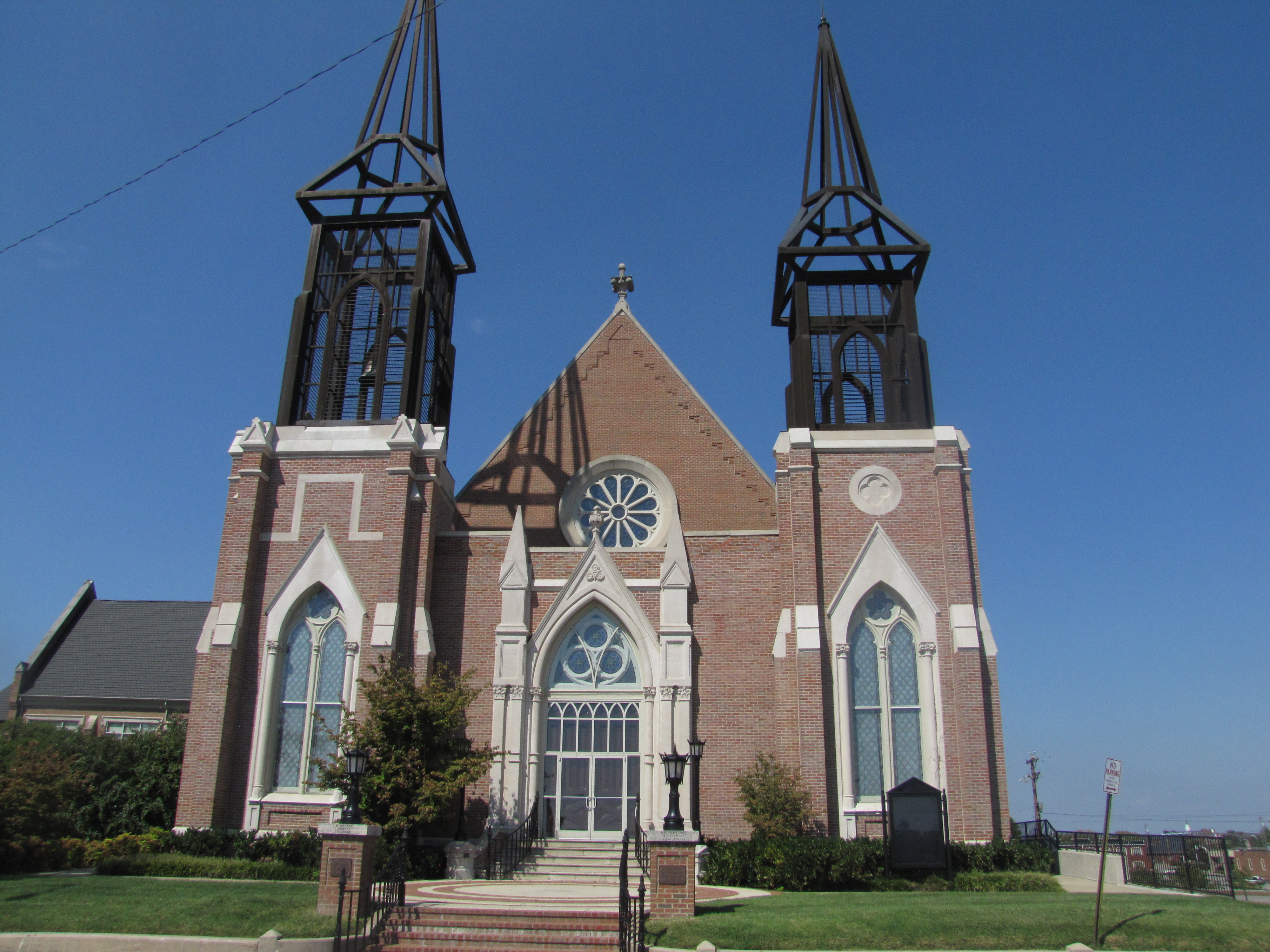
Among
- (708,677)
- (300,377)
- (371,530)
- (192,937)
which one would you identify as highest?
(300,377)

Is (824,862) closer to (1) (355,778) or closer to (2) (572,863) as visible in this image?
(2) (572,863)

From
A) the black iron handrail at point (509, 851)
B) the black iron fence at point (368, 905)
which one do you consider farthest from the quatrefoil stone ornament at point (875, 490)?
the black iron fence at point (368, 905)

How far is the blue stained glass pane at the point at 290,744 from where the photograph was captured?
835 inches

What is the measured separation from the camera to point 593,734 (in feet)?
72.5

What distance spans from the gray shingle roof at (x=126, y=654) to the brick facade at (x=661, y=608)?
53.8 ft

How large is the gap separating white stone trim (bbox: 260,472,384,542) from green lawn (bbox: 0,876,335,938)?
8113 millimetres

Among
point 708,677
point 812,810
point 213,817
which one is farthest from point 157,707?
point 812,810

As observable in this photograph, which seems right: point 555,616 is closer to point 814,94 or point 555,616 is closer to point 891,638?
point 891,638

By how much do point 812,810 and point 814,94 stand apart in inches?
830

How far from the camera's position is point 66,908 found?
513 inches

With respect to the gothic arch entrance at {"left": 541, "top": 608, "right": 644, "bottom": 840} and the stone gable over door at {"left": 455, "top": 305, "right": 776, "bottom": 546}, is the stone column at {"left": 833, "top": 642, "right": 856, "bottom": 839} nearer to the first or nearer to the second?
the gothic arch entrance at {"left": 541, "top": 608, "right": 644, "bottom": 840}

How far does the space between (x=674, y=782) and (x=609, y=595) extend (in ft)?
26.5

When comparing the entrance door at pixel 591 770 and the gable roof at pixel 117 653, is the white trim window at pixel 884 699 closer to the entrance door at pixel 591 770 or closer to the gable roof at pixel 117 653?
the entrance door at pixel 591 770

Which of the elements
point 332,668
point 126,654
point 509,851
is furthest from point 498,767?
point 126,654
